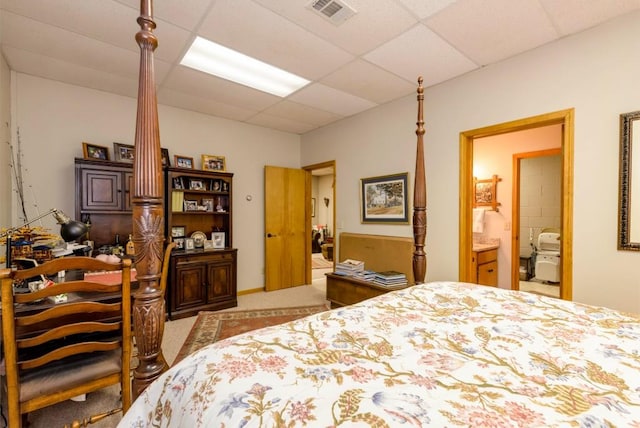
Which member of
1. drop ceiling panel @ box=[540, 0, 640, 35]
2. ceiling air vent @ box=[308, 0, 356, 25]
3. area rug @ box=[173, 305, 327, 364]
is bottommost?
area rug @ box=[173, 305, 327, 364]

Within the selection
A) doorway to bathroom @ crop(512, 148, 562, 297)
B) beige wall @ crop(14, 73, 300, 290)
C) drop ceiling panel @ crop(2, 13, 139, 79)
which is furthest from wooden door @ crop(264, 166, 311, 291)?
doorway to bathroom @ crop(512, 148, 562, 297)

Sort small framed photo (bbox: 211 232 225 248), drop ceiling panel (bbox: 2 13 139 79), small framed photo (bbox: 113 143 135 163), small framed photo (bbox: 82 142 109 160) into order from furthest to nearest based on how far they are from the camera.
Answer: small framed photo (bbox: 211 232 225 248) < small framed photo (bbox: 113 143 135 163) < small framed photo (bbox: 82 142 109 160) < drop ceiling panel (bbox: 2 13 139 79)

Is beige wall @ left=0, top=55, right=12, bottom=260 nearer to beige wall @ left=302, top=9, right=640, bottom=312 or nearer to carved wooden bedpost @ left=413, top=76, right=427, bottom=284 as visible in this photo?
carved wooden bedpost @ left=413, top=76, right=427, bottom=284

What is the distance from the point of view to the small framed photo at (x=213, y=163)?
13.3ft

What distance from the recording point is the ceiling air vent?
6.49ft

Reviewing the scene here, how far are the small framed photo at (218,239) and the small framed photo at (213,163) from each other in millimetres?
930

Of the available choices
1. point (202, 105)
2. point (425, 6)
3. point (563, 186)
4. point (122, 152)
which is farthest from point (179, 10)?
point (563, 186)

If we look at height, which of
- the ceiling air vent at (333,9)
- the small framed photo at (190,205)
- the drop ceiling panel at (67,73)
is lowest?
the small framed photo at (190,205)

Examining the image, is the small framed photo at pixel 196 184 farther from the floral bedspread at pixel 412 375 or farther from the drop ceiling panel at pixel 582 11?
the drop ceiling panel at pixel 582 11

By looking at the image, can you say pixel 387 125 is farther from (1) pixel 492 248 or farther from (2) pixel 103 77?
(2) pixel 103 77

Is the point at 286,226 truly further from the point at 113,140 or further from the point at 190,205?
the point at 113,140

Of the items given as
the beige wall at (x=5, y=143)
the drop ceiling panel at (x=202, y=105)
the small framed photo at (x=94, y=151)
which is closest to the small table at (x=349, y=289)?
the drop ceiling panel at (x=202, y=105)

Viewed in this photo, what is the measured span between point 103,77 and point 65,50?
498mm

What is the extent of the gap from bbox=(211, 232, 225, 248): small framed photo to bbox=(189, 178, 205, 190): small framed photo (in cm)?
67
